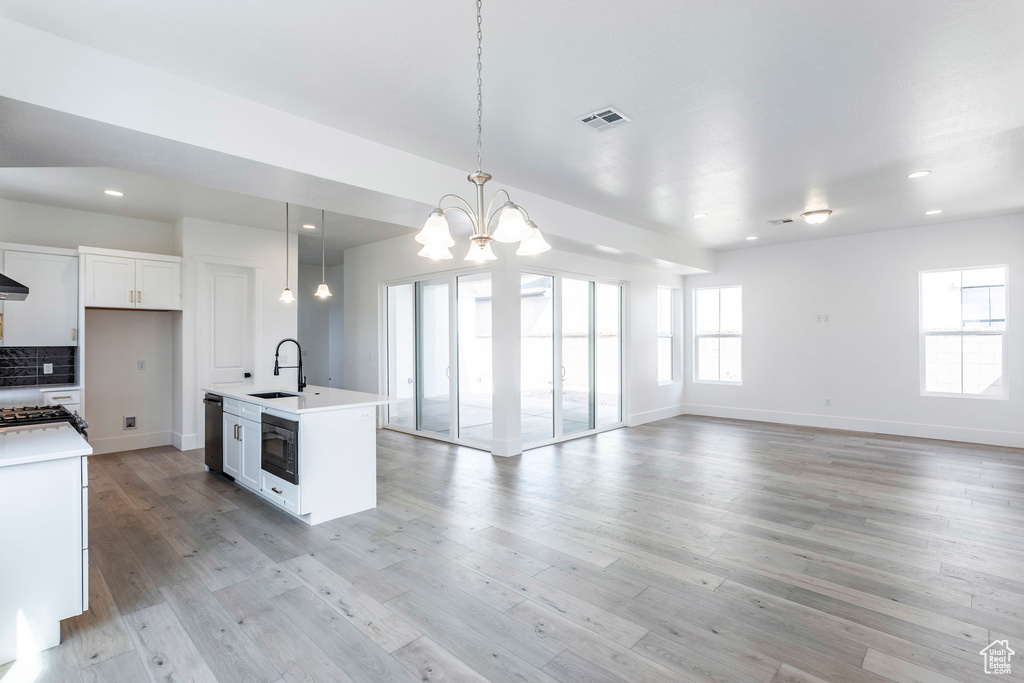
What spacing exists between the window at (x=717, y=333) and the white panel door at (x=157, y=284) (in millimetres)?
7744

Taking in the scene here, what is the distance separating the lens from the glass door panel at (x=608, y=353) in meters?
7.02

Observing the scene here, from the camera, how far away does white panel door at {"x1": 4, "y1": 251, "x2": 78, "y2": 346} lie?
493 centimetres

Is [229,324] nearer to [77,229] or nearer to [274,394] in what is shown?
[77,229]

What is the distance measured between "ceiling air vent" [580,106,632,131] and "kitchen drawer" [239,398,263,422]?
→ 3.29 m

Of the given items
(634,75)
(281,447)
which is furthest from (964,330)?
(281,447)

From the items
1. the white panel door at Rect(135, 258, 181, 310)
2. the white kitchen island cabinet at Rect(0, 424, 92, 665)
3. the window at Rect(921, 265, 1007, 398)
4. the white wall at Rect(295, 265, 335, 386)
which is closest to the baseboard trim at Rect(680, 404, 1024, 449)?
the window at Rect(921, 265, 1007, 398)

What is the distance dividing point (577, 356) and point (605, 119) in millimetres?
3785

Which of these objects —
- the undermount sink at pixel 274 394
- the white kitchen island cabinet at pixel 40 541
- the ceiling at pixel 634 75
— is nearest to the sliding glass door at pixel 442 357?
the undermount sink at pixel 274 394

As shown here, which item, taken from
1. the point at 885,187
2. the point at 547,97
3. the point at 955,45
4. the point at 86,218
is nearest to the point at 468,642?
the point at 547,97

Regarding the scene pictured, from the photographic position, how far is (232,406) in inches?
177

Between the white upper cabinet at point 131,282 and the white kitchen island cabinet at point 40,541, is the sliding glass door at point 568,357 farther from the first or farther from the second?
the white kitchen island cabinet at point 40,541

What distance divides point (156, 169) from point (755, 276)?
25.5 feet

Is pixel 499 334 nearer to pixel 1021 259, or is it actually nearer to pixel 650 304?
pixel 650 304

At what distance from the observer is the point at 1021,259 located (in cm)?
591
